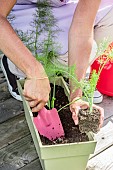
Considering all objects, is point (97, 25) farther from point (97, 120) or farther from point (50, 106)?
point (97, 120)

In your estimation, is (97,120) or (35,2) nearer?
(97,120)

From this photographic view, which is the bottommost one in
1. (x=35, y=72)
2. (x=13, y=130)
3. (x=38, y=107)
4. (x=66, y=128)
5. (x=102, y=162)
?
(x=102, y=162)

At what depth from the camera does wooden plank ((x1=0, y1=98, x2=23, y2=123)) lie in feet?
6.60

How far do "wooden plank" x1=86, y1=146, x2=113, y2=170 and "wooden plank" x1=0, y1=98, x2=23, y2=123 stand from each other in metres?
0.53

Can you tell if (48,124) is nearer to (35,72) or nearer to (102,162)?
(35,72)

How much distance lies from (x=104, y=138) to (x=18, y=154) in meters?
0.42

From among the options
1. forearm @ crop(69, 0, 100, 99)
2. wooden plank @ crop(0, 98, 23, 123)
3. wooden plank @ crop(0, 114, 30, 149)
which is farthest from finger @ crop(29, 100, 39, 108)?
wooden plank @ crop(0, 98, 23, 123)

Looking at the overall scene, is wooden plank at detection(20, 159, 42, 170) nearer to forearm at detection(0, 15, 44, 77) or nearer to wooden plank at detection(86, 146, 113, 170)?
wooden plank at detection(86, 146, 113, 170)

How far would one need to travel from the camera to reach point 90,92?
1495mm

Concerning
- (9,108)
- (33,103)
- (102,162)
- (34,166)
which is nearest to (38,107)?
(33,103)

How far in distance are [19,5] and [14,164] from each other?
783 mm

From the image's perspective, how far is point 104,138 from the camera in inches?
73.1

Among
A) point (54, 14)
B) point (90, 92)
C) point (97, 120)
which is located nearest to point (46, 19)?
point (54, 14)

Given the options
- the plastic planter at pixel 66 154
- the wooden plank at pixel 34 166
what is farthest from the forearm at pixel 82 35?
the wooden plank at pixel 34 166
